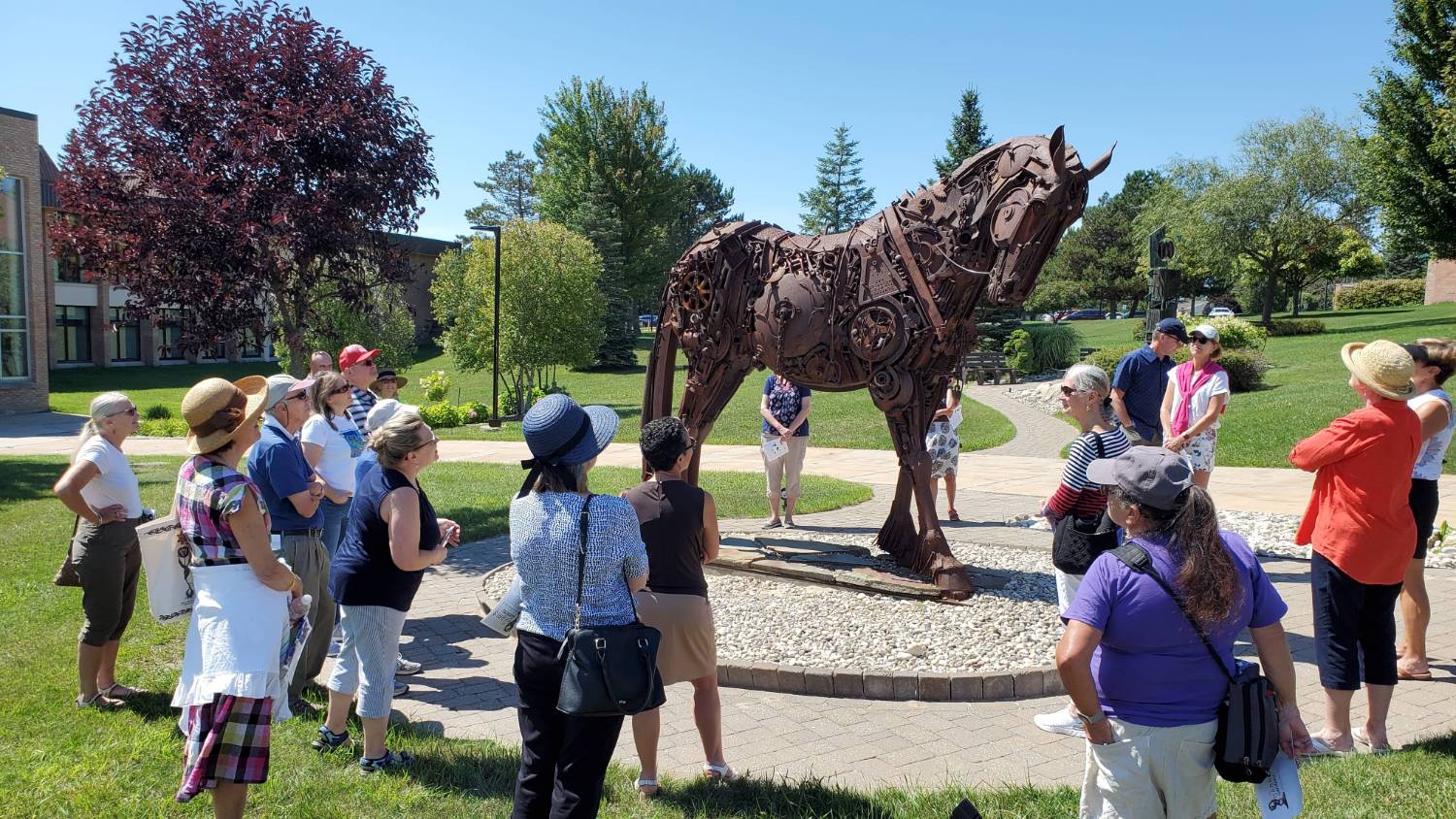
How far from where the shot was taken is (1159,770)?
109 inches

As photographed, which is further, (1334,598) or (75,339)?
(75,339)

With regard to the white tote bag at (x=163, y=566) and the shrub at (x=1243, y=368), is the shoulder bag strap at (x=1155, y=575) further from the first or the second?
the shrub at (x=1243, y=368)

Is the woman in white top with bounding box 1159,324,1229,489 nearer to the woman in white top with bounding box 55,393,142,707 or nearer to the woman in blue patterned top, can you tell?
the woman in blue patterned top

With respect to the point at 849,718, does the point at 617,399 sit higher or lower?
higher

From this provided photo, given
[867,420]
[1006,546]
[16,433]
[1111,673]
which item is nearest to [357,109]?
[1006,546]

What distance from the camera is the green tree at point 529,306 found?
27.5 metres

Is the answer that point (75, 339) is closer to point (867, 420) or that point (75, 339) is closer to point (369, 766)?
point (867, 420)

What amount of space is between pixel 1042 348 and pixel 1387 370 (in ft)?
90.3

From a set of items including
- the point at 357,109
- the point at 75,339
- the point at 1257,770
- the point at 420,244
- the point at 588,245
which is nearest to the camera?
the point at 1257,770

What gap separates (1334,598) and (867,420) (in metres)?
17.7

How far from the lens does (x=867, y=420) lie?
22.2 meters

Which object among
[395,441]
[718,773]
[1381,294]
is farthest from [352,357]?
[1381,294]

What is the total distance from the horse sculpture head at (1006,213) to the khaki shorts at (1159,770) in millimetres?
3887

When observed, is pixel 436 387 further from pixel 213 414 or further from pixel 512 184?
pixel 512 184
